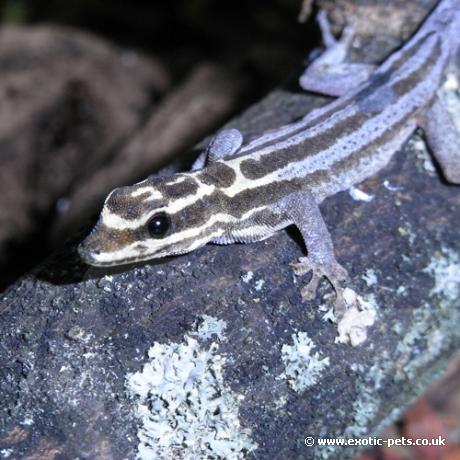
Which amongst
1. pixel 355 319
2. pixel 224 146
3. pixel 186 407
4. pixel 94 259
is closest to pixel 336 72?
pixel 224 146

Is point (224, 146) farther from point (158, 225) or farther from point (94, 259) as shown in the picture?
point (94, 259)

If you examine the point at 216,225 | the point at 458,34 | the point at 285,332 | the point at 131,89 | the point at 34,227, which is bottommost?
the point at 34,227


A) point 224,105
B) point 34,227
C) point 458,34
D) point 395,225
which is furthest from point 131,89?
point 395,225

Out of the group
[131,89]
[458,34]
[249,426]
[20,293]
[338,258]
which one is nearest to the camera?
[249,426]

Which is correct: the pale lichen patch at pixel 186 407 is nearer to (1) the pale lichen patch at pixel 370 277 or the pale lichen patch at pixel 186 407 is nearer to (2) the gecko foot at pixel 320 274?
(2) the gecko foot at pixel 320 274

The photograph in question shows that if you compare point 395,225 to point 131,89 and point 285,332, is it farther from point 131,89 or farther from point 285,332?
point 131,89

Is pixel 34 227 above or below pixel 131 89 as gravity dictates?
below
